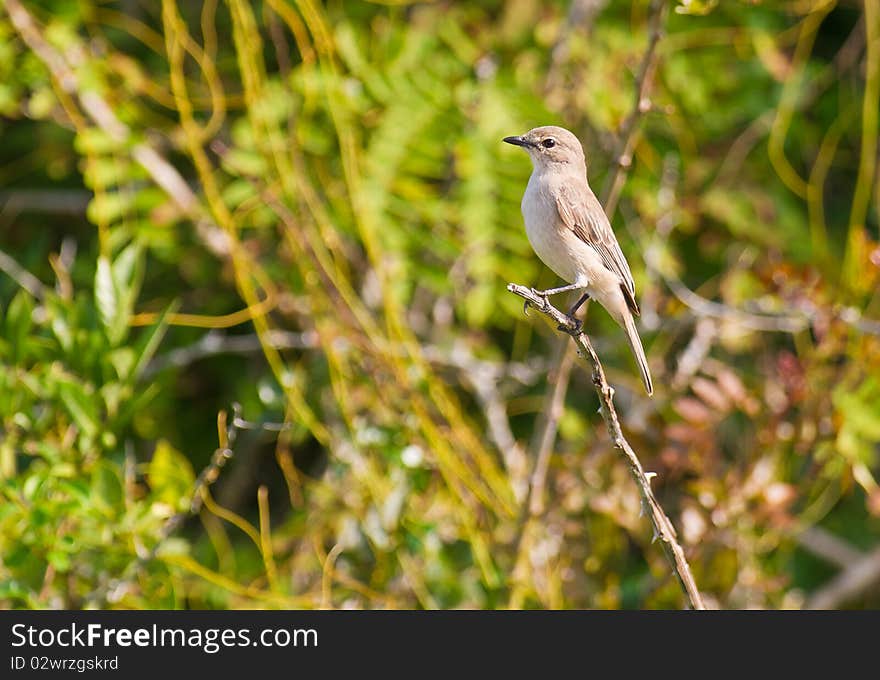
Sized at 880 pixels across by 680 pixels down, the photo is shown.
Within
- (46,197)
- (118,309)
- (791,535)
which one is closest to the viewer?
(118,309)

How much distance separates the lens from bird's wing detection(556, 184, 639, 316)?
134 inches

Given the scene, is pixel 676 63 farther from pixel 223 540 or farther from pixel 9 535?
pixel 9 535

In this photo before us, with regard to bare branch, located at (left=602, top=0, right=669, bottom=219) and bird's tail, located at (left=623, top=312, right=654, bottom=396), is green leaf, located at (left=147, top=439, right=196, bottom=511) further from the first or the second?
bare branch, located at (left=602, top=0, right=669, bottom=219)

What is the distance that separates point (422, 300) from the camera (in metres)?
5.15

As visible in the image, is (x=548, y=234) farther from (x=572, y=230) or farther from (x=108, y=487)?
(x=108, y=487)

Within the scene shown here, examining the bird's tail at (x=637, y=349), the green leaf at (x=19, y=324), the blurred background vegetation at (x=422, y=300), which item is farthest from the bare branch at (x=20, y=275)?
the bird's tail at (x=637, y=349)

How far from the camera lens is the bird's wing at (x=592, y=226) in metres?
3.41

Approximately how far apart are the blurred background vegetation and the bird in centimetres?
37

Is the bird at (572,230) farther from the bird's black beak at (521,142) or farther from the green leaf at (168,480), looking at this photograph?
the green leaf at (168,480)

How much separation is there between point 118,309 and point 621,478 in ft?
6.26

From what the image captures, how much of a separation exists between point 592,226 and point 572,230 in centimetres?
9

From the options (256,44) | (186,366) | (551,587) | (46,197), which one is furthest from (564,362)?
(46,197)

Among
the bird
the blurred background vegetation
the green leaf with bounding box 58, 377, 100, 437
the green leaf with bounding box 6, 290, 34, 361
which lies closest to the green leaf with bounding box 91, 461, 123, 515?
the blurred background vegetation

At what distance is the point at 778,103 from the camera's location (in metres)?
4.80
